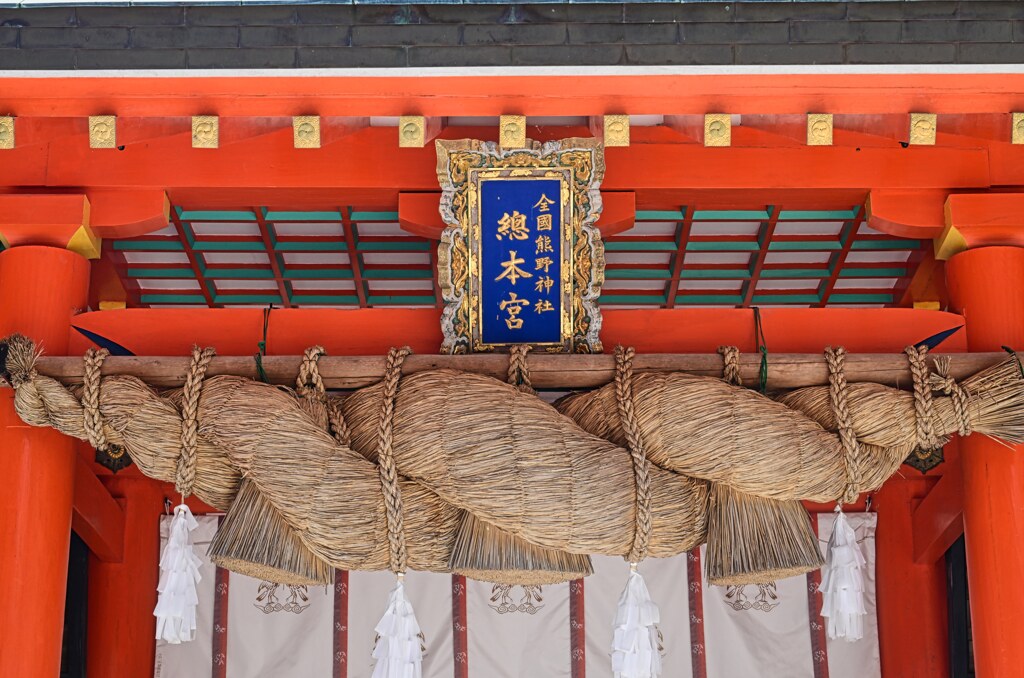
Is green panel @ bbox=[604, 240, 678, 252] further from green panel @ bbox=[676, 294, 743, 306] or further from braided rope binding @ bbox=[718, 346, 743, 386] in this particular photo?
braided rope binding @ bbox=[718, 346, 743, 386]

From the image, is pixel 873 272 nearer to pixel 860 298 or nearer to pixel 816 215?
pixel 860 298

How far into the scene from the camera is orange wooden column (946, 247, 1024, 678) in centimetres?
387

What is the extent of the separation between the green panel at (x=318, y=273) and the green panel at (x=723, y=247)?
A: 1566mm

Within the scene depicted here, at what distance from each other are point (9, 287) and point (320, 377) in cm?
117

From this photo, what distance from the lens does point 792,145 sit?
14.3 feet

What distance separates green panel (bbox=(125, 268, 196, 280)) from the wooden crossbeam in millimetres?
1504

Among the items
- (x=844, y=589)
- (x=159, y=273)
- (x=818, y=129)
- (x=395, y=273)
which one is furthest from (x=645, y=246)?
(x=159, y=273)

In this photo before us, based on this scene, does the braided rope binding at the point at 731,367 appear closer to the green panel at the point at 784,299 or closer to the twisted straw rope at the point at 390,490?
the twisted straw rope at the point at 390,490


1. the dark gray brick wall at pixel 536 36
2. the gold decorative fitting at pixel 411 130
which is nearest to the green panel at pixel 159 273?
the dark gray brick wall at pixel 536 36

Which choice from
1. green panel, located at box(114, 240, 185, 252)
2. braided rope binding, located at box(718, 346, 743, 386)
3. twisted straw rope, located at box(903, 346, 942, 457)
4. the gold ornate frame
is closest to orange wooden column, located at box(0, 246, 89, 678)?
green panel, located at box(114, 240, 185, 252)

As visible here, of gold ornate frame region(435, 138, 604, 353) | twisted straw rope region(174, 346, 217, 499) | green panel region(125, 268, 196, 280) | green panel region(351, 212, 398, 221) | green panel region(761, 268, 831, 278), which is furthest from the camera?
green panel region(761, 268, 831, 278)

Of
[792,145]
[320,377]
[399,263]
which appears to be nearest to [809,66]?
[792,145]

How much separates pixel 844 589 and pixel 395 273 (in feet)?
8.35

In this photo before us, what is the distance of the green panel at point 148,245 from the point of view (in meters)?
5.17
